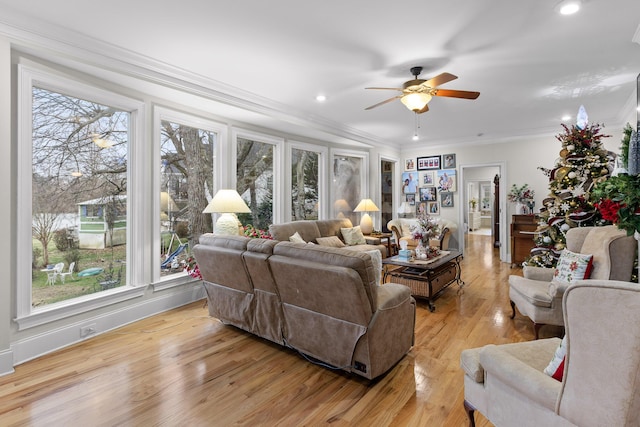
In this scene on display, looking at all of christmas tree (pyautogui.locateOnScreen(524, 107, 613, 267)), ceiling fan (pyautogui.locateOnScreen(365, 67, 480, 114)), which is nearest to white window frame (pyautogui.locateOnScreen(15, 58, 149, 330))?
ceiling fan (pyautogui.locateOnScreen(365, 67, 480, 114))

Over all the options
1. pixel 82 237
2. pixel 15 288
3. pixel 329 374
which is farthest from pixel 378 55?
pixel 15 288

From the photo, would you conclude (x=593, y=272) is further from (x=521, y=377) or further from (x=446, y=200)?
(x=446, y=200)

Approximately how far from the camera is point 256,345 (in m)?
2.90

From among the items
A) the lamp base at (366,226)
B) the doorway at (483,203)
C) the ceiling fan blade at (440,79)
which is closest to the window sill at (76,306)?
the ceiling fan blade at (440,79)

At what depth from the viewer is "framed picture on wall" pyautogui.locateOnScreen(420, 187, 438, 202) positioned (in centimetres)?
780

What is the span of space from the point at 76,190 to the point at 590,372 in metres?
4.02

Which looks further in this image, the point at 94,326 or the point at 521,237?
the point at 521,237

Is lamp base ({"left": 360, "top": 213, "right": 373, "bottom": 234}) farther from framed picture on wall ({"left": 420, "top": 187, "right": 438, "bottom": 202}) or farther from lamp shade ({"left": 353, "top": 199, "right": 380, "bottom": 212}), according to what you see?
framed picture on wall ({"left": 420, "top": 187, "right": 438, "bottom": 202})

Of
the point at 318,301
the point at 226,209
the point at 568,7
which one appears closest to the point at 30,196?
the point at 226,209

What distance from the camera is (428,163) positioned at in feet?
25.8

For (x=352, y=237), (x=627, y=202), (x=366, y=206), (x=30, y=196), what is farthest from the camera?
(x=366, y=206)

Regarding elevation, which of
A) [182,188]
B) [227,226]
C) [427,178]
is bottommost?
[227,226]

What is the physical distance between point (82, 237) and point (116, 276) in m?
0.56

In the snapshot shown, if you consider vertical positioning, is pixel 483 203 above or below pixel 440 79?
below
